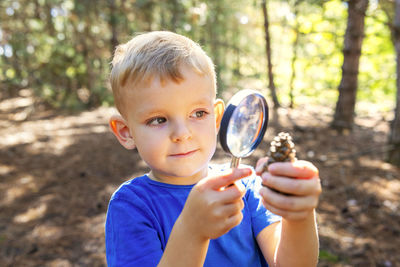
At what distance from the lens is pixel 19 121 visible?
9.74 m

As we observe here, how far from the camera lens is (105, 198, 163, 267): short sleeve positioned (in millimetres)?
1228

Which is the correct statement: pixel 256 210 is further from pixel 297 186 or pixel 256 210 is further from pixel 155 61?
pixel 155 61

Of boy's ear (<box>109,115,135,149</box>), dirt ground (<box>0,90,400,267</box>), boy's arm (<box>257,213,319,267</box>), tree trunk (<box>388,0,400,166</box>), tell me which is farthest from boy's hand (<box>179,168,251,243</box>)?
tree trunk (<box>388,0,400,166</box>)

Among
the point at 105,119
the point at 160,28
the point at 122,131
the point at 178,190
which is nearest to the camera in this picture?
the point at 178,190

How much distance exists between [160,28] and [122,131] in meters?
5.76

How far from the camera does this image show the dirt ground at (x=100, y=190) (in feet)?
11.5

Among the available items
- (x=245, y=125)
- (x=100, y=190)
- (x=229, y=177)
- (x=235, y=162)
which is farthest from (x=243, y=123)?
(x=100, y=190)

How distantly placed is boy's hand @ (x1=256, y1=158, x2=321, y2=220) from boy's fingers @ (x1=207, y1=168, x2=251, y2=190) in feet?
0.24

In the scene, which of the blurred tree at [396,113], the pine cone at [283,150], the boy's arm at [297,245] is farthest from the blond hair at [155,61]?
the blurred tree at [396,113]

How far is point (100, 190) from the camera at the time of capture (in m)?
5.02

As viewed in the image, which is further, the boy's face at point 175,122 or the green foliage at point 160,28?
the green foliage at point 160,28

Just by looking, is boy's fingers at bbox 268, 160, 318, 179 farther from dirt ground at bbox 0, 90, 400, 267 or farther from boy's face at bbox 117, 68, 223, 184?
dirt ground at bbox 0, 90, 400, 267

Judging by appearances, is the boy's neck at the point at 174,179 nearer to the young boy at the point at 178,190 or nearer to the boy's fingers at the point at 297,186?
the young boy at the point at 178,190

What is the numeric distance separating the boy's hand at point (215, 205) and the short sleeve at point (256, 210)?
1.38ft
